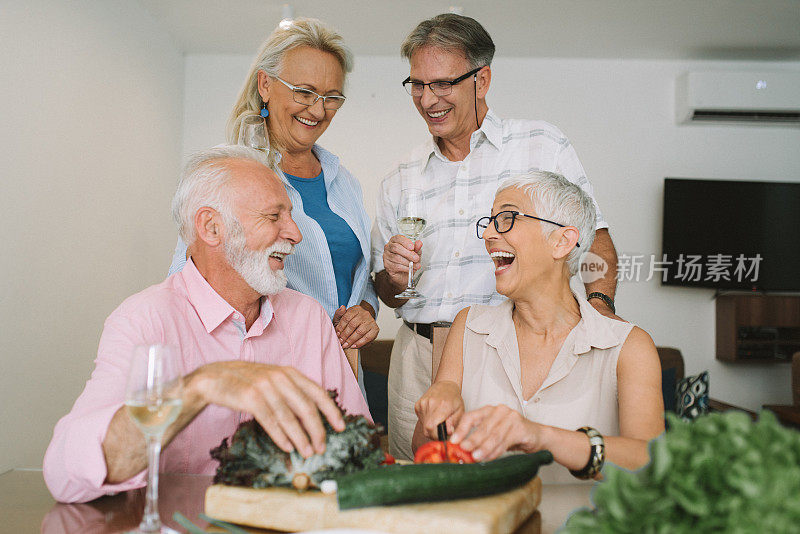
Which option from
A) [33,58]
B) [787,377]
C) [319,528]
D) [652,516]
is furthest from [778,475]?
[787,377]

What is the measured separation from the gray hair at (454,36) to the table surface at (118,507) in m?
1.71

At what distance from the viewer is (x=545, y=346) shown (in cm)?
192

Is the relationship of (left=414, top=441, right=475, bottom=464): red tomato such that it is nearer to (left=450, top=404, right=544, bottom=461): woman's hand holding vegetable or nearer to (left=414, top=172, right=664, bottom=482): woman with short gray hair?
(left=450, top=404, right=544, bottom=461): woman's hand holding vegetable

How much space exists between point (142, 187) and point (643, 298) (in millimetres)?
4494

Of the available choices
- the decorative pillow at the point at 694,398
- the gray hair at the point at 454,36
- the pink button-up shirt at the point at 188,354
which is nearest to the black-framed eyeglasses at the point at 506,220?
the pink button-up shirt at the point at 188,354

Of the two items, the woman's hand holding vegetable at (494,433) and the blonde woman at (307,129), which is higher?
the blonde woman at (307,129)

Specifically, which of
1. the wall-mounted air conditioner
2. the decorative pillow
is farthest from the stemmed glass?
the wall-mounted air conditioner

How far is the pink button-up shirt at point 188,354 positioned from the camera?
4.00 ft

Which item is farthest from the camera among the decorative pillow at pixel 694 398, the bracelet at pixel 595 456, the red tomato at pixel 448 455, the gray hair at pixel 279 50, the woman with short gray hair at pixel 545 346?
the decorative pillow at pixel 694 398

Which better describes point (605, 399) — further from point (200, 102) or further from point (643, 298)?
point (200, 102)

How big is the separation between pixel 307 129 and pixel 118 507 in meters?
1.53

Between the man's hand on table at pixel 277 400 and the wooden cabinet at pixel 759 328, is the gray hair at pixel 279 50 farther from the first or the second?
the wooden cabinet at pixel 759 328

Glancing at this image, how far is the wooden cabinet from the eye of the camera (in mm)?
5668

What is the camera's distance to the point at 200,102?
5.99 m
